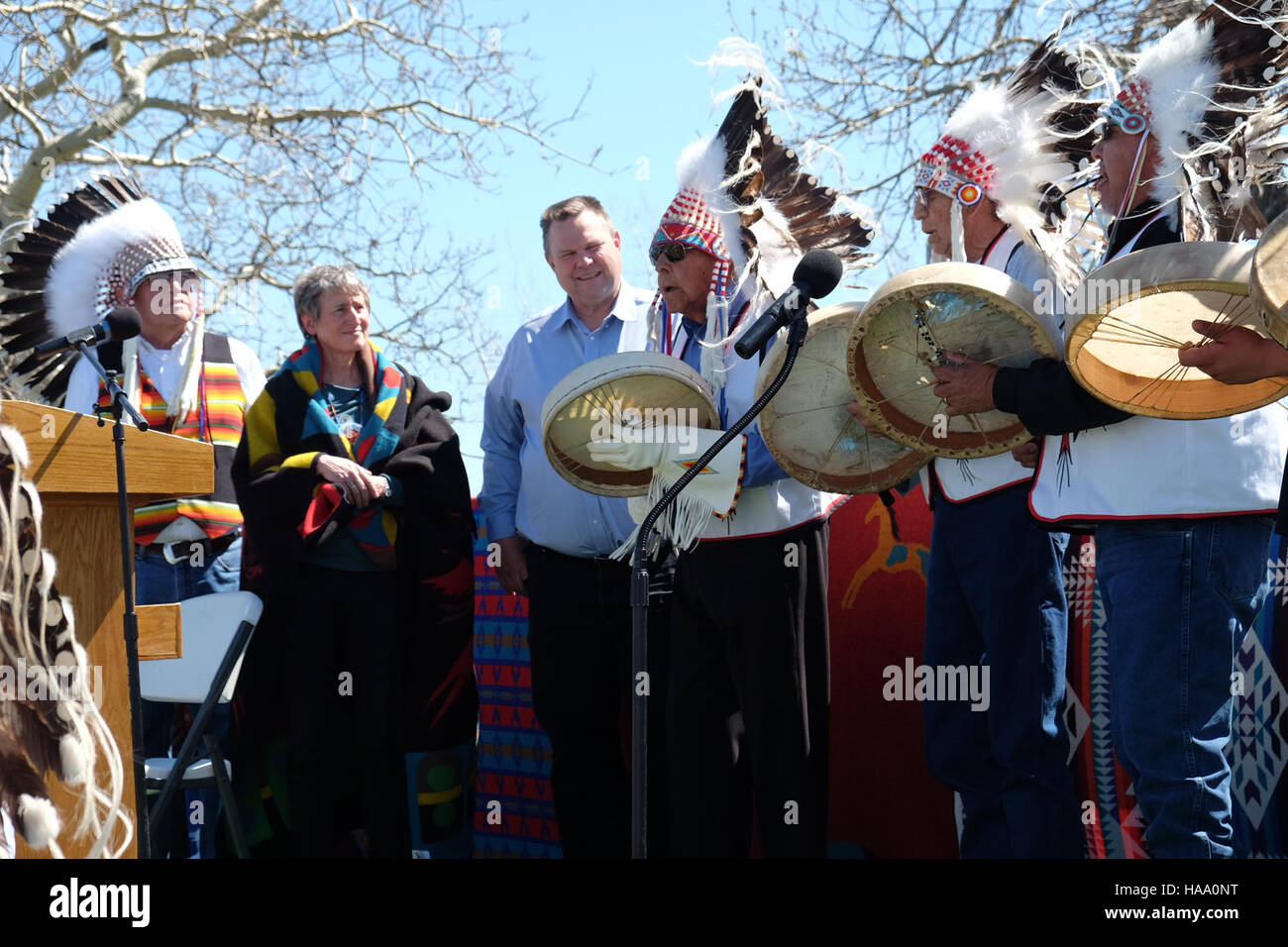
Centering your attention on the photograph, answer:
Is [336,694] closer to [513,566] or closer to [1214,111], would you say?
[513,566]

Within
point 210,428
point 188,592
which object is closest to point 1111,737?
point 188,592

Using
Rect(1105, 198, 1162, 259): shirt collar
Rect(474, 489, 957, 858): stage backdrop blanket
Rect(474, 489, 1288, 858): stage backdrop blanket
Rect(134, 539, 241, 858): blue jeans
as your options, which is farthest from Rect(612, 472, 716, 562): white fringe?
Rect(134, 539, 241, 858): blue jeans

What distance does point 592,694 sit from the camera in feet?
13.6

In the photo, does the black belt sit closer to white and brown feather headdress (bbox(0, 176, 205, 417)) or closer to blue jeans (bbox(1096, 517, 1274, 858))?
white and brown feather headdress (bbox(0, 176, 205, 417))

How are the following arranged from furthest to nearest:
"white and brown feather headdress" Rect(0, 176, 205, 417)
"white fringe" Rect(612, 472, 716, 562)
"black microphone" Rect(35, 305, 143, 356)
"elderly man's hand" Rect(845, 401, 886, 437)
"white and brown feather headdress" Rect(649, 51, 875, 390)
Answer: "white and brown feather headdress" Rect(0, 176, 205, 417), "white and brown feather headdress" Rect(649, 51, 875, 390), "white fringe" Rect(612, 472, 716, 562), "elderly man's hand" Rect(845, 401, 886, 437), "black microphone" Rect(35, 305, 143, 356)

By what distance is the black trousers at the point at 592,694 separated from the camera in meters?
4.11

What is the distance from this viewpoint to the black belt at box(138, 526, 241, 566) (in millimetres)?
4453

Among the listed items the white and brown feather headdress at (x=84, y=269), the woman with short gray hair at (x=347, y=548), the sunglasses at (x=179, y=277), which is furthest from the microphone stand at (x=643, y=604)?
the sunglasses at (x=179, y=277)

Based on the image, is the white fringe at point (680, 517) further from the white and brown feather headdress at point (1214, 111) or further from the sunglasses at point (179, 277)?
the sunglasses at point (179, 277)

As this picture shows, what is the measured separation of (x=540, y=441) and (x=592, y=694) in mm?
796

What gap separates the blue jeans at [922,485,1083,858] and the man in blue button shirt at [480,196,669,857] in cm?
98

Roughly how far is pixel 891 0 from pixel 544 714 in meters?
5.89

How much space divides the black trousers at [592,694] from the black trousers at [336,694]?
53 cm
